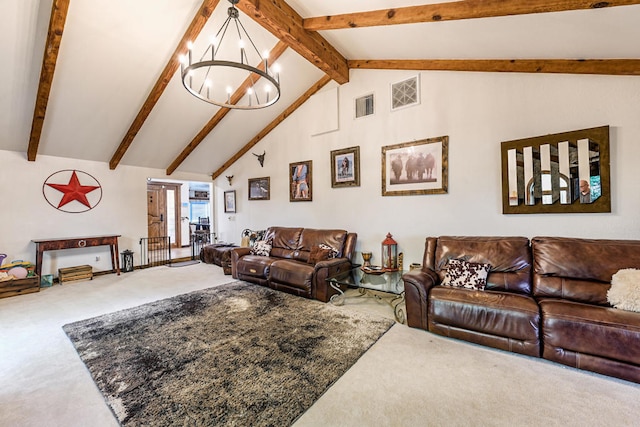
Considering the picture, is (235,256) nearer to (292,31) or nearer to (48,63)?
Answer: (48,63)

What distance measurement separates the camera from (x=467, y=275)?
9.62 feet

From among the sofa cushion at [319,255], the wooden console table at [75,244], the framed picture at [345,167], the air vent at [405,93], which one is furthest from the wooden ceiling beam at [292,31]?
the wooden console table at [75,244]

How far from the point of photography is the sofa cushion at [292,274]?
12.6 feet

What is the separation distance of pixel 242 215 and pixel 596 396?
6404 mm

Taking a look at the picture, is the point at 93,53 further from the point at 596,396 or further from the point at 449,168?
the point at 596,396

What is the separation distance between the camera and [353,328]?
291 cm

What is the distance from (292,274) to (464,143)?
3.03 metres

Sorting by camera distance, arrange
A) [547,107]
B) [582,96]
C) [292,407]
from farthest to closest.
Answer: [547,107] → [582,96] → [292,407]

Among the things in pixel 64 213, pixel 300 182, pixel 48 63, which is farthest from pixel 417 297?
pixel 64 213

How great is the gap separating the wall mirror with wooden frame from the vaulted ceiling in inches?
28.2

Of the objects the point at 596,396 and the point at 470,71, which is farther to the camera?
the point at 470,71

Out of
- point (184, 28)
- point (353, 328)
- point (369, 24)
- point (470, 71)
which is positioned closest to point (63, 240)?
point (184, 28)

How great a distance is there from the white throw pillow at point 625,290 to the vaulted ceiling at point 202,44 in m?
1.93

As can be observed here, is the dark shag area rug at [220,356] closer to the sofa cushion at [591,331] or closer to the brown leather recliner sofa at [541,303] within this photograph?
the brown leather recliner sofa at [541,303]
